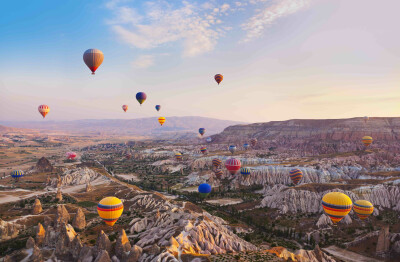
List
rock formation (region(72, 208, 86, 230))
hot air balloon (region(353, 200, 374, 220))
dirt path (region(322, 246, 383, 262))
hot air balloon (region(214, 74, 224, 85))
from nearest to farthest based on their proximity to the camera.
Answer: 1. dirt path (region(322, 246, 383, 262))
2. rock formation (region(72, 208, 86, 230))
3. hot air balloon (region(353, 200, 374, 220))
4. hot air balloon (region(214, 74, 224, 85))

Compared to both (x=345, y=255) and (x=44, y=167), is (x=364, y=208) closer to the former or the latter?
(x=345, y=255)

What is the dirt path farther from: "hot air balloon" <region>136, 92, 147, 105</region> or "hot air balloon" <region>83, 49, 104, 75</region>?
"hot air balloon" <region>136, 92, 147, 105</region>

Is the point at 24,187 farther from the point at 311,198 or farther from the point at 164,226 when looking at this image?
the point at 311,198

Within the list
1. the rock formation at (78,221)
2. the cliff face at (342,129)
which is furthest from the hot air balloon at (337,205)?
the cliff face at (342,129)

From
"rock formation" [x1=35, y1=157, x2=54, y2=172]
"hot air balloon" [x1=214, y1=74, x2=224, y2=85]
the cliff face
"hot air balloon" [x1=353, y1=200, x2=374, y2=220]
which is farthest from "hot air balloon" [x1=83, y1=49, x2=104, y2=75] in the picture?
the cliff face

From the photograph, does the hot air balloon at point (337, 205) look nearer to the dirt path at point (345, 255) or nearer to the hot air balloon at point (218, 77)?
the dirt path at point (345, 255)

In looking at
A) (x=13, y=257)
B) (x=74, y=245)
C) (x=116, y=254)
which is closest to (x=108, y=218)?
(x=74, y=245)
